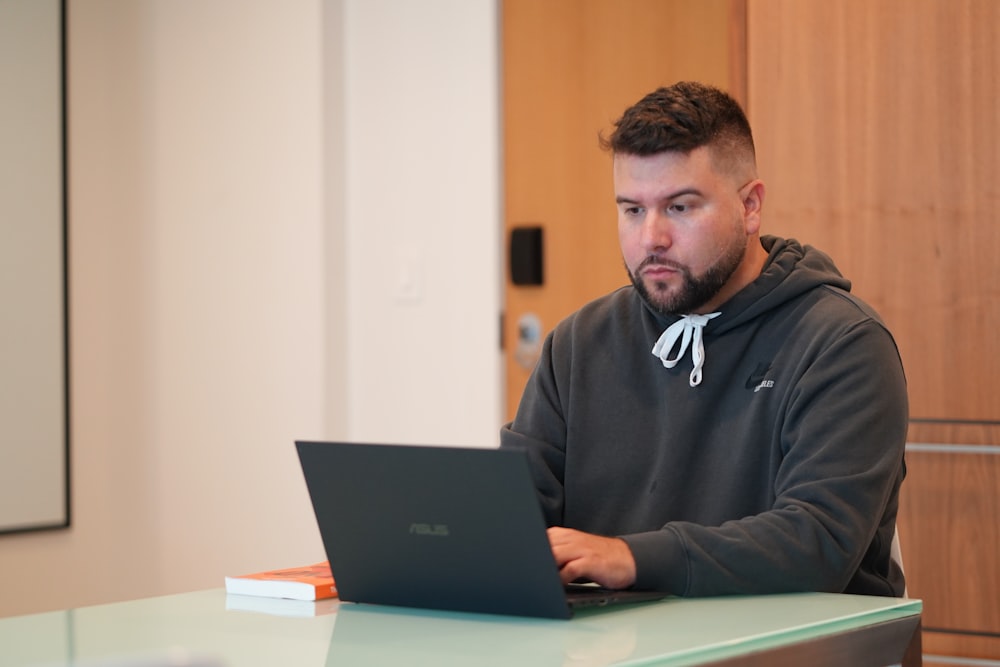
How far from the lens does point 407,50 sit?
153 inches

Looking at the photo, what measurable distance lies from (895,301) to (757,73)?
0.58 metres

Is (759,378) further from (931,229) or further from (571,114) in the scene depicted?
(571,114)

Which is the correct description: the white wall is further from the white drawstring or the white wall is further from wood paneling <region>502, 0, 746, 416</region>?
the white drawstring

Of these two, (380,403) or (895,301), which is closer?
(895,301)

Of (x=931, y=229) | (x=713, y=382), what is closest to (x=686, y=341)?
(x=713, y=382)

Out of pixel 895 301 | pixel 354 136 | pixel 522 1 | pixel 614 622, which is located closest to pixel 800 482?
pixel 614 622

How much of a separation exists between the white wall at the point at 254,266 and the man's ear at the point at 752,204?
1752mm

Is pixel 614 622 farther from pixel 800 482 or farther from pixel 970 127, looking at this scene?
pixel 970 127

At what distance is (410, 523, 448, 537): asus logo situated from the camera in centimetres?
140

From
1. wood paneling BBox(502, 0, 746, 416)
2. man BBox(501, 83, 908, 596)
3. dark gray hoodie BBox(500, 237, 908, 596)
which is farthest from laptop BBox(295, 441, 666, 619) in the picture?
wood paneling BBox(502, 0, 746, 416)

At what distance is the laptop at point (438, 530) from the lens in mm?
1345

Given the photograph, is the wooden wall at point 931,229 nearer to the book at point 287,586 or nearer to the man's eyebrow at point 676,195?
the man's eyebrow at point 676,195

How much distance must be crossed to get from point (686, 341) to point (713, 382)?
0.28 feet

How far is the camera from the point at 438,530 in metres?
1.41
